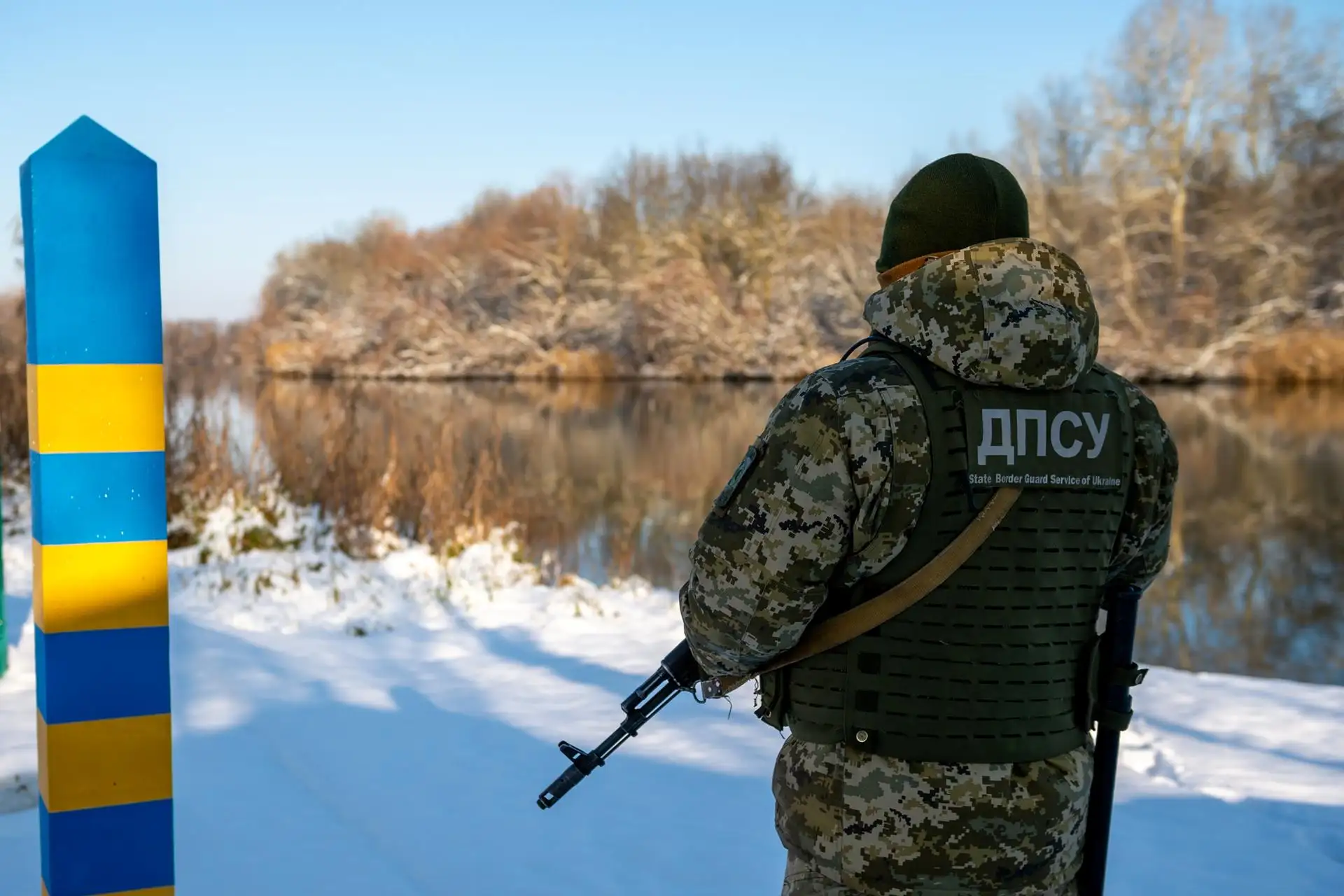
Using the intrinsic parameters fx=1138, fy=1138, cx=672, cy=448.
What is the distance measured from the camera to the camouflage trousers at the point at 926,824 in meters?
1.68

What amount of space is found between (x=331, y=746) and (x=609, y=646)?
194 cm

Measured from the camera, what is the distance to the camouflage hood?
5.41 ft

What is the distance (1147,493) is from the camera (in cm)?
187

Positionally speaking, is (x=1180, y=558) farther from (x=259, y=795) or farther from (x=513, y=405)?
(x=513, y=405)

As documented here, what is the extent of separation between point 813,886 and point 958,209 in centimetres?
108

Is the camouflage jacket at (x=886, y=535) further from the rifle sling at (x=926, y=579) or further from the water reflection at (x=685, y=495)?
the water reflection at (x=685, y=495)

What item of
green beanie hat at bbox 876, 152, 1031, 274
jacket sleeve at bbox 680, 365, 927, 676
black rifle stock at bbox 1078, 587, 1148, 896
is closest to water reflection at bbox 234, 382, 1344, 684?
black rifle stock at bbox 1078, 587, 1148, 896

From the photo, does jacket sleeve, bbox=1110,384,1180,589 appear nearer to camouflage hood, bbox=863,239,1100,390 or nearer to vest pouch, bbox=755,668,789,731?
camouflage hood, bbox=863,239,1100,390

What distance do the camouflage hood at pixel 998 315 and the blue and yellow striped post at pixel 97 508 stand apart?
56.5 inches

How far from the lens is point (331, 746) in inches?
159

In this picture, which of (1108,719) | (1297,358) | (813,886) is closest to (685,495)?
(1108,719)

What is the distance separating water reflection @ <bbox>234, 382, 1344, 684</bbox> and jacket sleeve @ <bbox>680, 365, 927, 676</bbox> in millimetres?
6753

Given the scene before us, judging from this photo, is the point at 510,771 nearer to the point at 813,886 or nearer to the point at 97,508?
the point at 97,508

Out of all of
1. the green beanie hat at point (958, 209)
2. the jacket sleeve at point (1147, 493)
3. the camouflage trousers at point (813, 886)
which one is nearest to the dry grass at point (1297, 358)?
the jacket sleeve at point (1147, 493)
